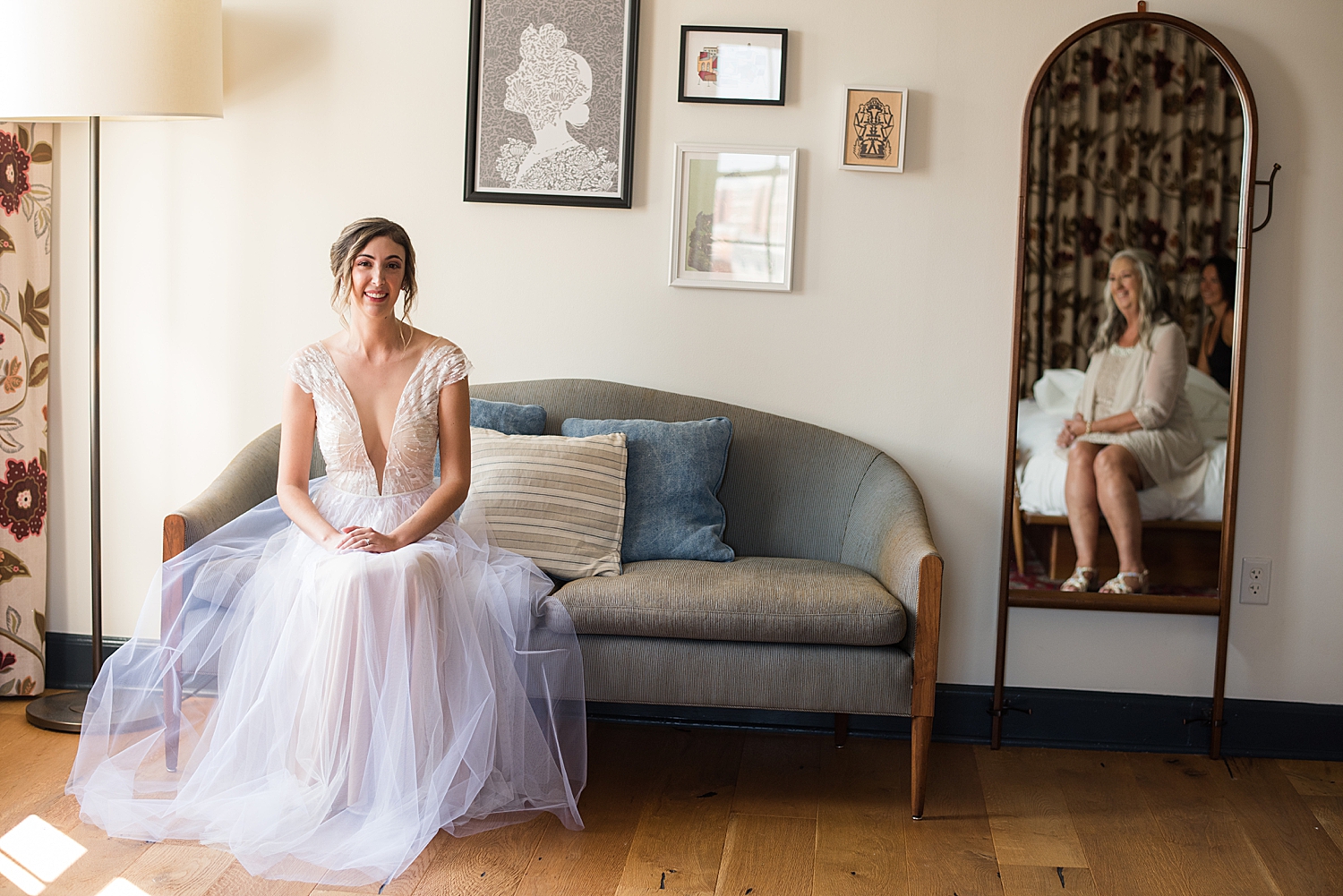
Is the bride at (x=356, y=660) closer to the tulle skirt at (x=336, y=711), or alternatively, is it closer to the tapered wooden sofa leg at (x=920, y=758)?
the tulle skirt at (x=336, y=711)

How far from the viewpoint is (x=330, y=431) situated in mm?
2338

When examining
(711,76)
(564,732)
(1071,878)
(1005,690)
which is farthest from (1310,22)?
(564,732)

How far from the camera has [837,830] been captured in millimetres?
2254

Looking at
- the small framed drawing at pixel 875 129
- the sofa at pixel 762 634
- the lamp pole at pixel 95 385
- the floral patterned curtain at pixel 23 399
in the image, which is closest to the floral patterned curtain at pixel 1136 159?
the small framed drawing at pixel 875 129

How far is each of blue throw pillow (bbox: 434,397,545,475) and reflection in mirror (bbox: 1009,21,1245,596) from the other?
123cm

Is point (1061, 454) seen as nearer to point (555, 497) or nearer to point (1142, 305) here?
point (1142, 305)

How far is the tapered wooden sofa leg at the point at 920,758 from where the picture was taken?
89.1 inches

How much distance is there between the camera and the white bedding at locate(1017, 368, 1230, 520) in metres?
2.71

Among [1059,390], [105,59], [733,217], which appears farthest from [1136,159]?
[105,59]

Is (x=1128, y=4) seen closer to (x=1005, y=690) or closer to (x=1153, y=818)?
(x=1005, y=690)

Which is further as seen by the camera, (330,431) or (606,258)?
(606,258)

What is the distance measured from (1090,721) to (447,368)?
1859 mm

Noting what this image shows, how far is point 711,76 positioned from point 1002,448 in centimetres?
122

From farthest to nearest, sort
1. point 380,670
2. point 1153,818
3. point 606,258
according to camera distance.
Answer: point 606,258 → point 1153,818 → point 380,670
